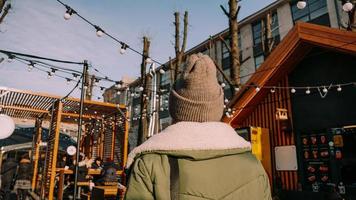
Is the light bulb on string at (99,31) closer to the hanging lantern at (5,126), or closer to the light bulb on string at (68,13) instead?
the light bulb on string at (68,13)

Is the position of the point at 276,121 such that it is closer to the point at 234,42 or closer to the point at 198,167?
the point at 234,42

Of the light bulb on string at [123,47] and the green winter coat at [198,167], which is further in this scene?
the light bulb on string at [123,47]

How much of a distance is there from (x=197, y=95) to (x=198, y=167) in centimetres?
44

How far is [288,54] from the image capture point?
976cm

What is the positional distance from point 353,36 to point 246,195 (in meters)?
8.03

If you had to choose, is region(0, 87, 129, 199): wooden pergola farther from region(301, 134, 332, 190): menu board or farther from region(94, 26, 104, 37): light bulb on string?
region(301, 134, 332, 190): menu board

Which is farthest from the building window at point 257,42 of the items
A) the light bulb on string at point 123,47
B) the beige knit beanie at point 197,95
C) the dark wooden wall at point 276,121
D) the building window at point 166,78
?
the beige knit beanie at point 197,95

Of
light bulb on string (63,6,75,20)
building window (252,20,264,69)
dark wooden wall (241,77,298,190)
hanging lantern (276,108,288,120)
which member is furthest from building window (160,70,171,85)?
light bulb on string (63,6,75,20)

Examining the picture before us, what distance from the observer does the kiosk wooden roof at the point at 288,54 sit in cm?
814

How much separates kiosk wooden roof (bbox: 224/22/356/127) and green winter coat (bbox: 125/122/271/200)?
310 inches

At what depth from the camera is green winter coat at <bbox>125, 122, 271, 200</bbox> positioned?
1355 millimetres

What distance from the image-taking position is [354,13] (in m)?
8.47

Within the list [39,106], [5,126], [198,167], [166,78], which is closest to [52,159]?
[5,126]

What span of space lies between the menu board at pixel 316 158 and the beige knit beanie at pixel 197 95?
8.82 m
